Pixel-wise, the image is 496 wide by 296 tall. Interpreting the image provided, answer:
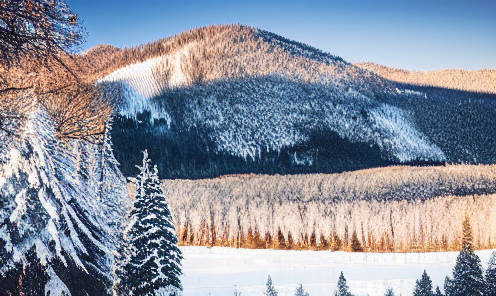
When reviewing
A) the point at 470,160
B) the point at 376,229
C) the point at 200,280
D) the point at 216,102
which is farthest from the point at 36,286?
the point at 470,160

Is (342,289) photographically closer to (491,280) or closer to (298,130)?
(491,280)

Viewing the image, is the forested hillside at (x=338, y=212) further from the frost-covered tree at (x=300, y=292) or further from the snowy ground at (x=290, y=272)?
the frost-covered tree at (x=300, y=292)

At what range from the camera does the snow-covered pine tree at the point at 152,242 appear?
11000 mm

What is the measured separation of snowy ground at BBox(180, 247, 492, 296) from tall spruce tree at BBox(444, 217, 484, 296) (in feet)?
9.37

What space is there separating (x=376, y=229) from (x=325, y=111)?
1455 inches

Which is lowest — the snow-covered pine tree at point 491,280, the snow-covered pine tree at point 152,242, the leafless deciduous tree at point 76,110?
the snow-covered pine tree at point 491,280

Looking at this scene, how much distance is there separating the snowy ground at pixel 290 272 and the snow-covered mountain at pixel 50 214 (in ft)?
48.9

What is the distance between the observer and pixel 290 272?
24.0 meters

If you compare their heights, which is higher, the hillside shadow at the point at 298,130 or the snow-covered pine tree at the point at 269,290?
the hillside shadow at the point at 298,130

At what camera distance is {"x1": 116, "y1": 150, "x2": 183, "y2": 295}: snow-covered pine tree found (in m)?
11.0

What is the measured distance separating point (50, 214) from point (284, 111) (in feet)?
223

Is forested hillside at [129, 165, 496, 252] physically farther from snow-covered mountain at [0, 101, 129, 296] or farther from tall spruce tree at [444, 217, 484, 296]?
snow-covered mountain at [0, 101, 129, 296]

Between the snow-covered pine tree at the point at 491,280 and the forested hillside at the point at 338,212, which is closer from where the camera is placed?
the snow-covered pine tree at the point at 491,280

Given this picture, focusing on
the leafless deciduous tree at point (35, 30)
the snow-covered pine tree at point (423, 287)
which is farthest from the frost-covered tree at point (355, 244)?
the leafless deciduous tree at point (35, 30)
